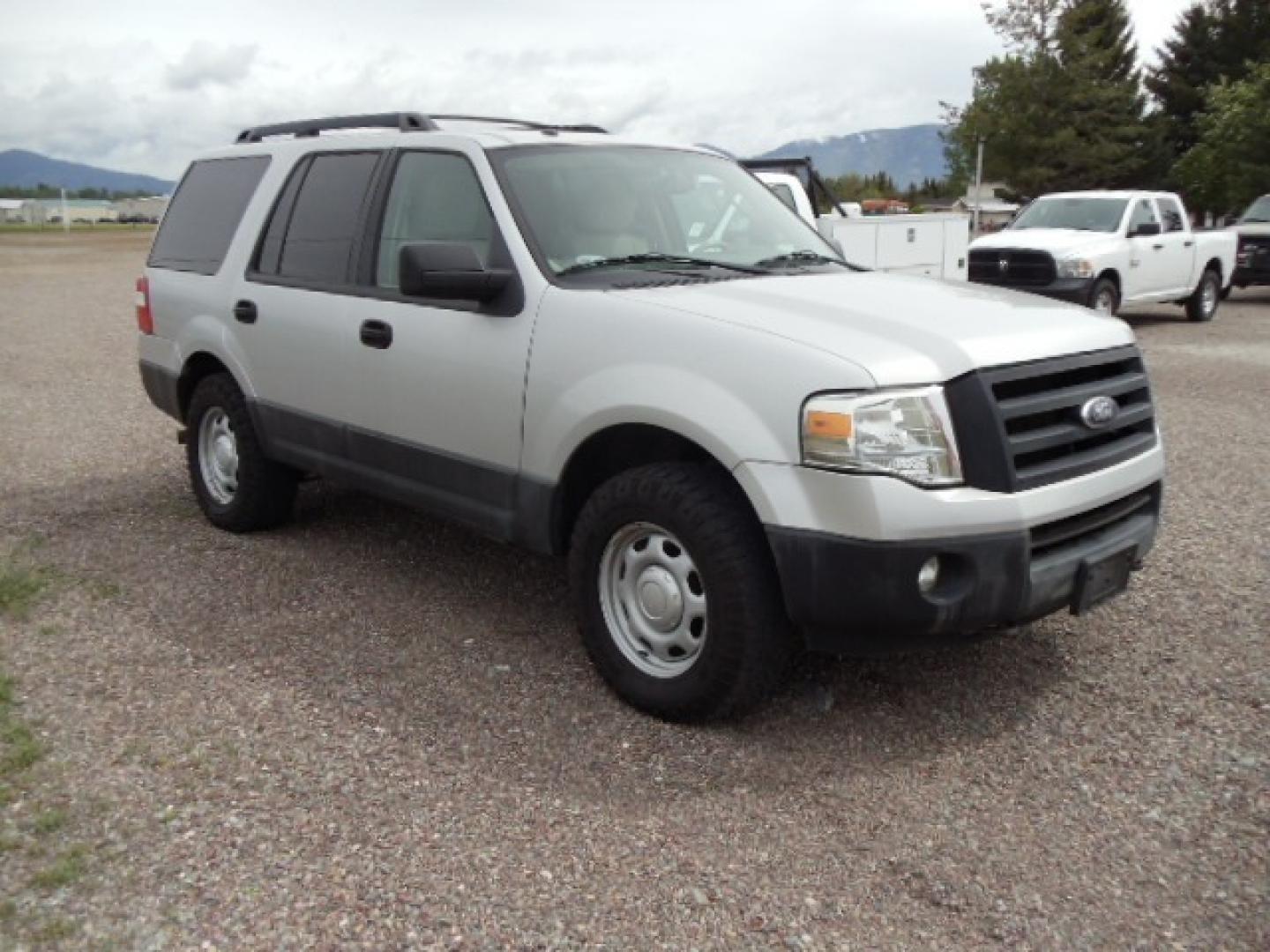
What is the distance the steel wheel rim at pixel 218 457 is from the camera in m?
5.75

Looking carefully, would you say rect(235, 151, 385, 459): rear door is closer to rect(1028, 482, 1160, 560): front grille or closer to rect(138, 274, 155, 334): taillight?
rect(138, 274, 155, 334): taillight

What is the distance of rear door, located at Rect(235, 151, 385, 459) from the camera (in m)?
4.76

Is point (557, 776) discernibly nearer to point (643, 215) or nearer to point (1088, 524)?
point (1088, 524)

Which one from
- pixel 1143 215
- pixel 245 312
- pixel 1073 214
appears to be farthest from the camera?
pixel 1073 214

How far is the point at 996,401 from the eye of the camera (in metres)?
3.29

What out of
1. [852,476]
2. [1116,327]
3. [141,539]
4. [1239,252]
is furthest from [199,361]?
[1239,252]

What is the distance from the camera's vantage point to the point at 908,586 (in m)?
3.19

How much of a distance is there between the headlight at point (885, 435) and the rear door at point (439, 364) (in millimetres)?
1199

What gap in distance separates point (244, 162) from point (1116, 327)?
13.3 ft

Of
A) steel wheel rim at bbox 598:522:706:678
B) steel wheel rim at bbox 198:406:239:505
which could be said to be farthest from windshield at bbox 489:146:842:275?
steel wheel rim at bbox 198:406:239:505

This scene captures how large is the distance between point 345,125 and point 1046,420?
11.3ft

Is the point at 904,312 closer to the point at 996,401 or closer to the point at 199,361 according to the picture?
the point at 996,401

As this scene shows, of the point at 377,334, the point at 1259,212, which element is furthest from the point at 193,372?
the point at 1259,212

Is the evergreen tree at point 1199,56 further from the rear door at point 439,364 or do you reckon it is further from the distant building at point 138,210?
the distant building at point 138,210
